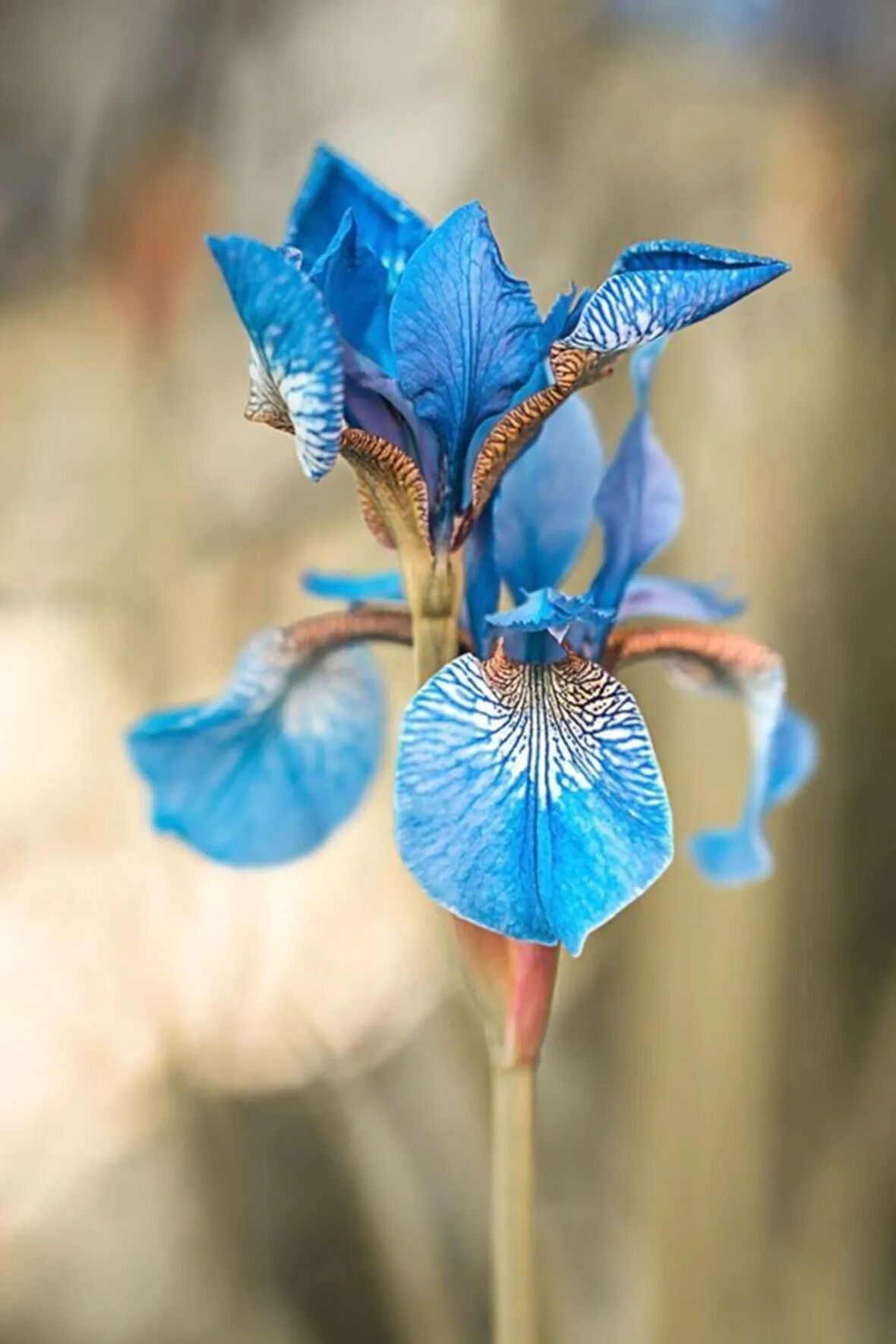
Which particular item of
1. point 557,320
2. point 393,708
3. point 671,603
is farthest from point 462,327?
point 393,708

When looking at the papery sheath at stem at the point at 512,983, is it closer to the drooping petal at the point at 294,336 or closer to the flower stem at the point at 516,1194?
the flower stem at the point at 516,1194

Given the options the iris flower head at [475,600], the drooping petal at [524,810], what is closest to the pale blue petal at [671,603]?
the iris flower head at [475,600]

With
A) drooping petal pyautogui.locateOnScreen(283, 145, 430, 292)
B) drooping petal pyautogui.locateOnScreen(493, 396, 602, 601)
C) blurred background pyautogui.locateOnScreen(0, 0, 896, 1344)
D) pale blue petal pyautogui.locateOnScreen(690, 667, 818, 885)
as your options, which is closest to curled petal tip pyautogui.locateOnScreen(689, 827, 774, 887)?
pale blue petal pyautogui.locateOnScreen(690, 667, 818, 885)

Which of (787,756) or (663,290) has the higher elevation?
(663,290)

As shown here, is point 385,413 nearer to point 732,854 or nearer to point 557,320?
point 557,320

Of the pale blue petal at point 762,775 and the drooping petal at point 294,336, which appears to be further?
the pale blue petal at point 762,775

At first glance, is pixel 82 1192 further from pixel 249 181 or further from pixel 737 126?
pixel 737 126
